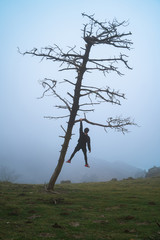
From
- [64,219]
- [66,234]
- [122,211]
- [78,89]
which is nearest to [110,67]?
[78,89]

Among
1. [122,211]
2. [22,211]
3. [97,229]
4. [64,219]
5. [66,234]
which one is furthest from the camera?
[122,211]

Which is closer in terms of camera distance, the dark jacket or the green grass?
the green grass

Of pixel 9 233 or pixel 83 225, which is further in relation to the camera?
pixel 83 225

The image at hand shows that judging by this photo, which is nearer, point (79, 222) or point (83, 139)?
point (79, 222)

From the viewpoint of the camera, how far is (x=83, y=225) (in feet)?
20.0

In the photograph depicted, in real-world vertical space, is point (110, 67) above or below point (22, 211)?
above

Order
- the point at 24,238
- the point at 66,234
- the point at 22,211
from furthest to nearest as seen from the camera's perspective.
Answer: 1. the point at 22,211
2. the point at 66,234
3. the point at 24,238

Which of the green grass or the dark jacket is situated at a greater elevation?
the dark jacket

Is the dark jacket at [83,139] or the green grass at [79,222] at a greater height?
the dark jacket at [83,139]

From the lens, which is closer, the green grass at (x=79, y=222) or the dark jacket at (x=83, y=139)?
the green grass at (x=79, y=222)

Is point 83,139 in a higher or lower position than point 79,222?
higher

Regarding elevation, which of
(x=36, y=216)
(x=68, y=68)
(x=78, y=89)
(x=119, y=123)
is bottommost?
(x=36, y=216)

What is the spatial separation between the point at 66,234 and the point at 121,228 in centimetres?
164

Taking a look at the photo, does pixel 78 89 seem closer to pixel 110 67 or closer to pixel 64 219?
pixel 110 67
